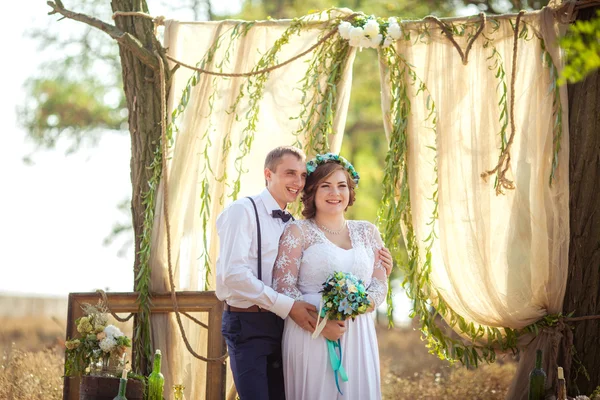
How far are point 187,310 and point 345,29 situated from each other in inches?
73.6

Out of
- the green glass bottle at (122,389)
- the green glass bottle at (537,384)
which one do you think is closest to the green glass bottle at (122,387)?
the green glass bottle at (122,389)

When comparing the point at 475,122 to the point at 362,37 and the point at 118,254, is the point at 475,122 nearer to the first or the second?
the point at 362,37

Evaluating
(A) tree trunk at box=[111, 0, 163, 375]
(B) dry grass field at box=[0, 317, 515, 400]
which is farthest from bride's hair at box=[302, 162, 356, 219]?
(B) dry grass field at box=[0, 317, 515, 400]

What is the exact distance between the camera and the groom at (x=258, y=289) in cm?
361

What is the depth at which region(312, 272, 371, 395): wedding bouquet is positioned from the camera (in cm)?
349

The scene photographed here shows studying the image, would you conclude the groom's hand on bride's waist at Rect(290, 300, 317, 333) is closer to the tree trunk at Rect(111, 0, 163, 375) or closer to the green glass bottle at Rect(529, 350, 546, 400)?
the green glass bottle at Rect(529, 350, 546, 400)

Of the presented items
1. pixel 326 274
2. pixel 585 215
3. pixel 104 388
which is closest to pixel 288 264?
pixel 326 274

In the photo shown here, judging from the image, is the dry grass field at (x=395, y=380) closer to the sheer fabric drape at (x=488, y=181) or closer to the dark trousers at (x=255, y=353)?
the sheer fabric drape at (x=488, y=181)

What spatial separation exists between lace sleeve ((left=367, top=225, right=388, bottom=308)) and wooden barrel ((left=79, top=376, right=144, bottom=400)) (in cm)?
135

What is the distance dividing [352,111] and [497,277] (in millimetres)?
7952

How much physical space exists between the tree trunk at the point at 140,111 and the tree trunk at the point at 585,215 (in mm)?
2480

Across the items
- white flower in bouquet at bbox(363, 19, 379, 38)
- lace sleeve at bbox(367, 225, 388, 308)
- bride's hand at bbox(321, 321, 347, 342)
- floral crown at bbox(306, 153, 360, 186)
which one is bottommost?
bride's hand at bbox(321, 321, 347, 342)

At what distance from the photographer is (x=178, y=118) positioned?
16.0 ft

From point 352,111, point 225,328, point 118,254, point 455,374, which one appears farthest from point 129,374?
point 352,111
